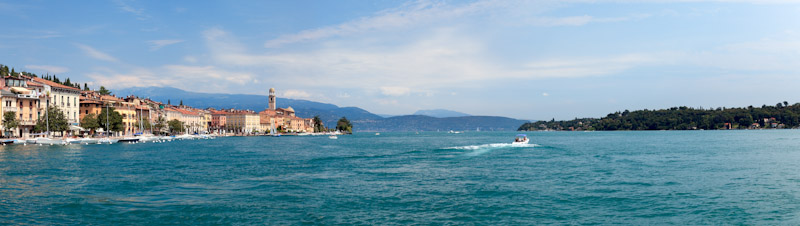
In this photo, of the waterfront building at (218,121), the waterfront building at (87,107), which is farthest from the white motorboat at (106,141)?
the waterfront building at (218,121)

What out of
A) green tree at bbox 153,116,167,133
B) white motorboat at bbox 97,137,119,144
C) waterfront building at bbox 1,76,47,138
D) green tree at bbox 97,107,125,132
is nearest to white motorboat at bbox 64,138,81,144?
white motorboat at bbox 97,137,119,144

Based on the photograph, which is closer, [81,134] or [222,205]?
[222,205]

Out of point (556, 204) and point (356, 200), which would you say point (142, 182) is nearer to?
point (356, 200)

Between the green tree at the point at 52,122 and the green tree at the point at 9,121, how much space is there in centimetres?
334

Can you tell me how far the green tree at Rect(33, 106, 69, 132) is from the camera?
Result: 7081 cm

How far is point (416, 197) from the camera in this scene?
1941cm

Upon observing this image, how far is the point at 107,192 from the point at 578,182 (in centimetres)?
1870

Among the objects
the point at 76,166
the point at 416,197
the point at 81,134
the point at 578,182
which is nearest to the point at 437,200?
the point at 416,197

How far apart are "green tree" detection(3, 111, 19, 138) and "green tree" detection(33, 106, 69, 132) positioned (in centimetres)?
334

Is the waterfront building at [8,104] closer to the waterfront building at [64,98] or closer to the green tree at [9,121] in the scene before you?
the green tree at [9,121]

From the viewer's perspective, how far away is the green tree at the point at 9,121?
65.4 meters

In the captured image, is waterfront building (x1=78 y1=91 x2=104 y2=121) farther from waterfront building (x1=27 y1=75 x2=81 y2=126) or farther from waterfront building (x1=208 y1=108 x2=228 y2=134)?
waterfront building (x1=208 y1=108 x2=228 y2=134)

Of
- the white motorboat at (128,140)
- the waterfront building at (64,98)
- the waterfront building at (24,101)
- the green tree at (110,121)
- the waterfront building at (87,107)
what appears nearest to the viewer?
the waterfront building at (24,101)

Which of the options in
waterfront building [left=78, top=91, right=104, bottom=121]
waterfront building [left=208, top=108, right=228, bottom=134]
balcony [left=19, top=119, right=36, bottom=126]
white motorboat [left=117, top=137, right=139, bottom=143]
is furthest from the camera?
waterfront building [left=208, top=108, right=228, bottom=134]
